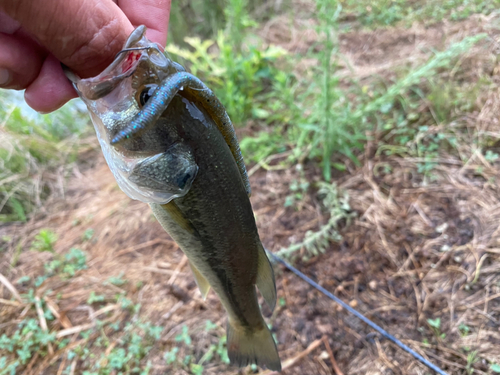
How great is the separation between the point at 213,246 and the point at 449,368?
1.79 metres

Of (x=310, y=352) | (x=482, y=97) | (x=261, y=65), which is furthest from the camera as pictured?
(x=261, y=65)

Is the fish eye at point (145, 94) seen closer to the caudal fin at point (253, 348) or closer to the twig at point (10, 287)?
the caudal fin at point (253, 348)

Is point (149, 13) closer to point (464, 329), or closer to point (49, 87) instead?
point (49, 87)

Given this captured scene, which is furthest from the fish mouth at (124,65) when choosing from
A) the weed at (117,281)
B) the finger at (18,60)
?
the weed at (117,281)

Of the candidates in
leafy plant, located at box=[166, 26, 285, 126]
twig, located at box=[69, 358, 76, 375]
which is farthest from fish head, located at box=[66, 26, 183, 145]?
leafy plant, located at box=[166, 26, 285, 126]

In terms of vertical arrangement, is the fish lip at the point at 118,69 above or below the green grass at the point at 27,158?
above

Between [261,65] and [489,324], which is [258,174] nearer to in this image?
[261,65]

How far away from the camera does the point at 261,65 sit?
14.3 feet

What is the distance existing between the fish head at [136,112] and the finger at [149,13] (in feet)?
1.59

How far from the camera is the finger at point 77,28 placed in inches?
32.8

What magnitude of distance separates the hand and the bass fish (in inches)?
5.2

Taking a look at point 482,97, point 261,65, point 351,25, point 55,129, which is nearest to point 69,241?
point 55,129

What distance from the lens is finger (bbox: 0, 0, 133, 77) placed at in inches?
32.8

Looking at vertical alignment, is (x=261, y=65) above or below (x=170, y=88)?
below
